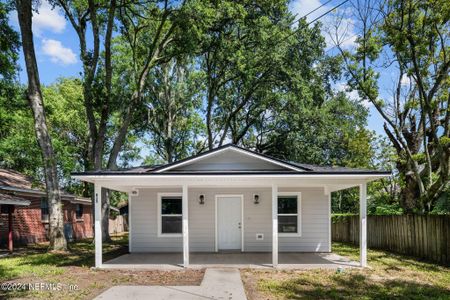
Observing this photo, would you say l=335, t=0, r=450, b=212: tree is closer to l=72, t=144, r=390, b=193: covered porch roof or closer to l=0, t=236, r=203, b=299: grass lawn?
l=72, t=144, r=390, b=193: covered porch roof

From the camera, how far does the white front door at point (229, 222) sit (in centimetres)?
1271

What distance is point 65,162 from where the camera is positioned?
75.5ft

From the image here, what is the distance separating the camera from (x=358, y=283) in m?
8.09

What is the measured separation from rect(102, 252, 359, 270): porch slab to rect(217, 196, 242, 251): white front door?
2.21 feet

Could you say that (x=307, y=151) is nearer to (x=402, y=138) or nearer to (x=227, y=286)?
(x=402, y=138)

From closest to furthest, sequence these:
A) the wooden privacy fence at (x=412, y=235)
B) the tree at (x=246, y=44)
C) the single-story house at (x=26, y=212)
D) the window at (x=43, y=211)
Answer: the wooden privacy fence at (x=412, y=235), the single-story house at (x=26, y=212), the tree at (x=246, y=44), the window at (x=43, y=211)

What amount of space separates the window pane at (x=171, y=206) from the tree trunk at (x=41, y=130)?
3.64m

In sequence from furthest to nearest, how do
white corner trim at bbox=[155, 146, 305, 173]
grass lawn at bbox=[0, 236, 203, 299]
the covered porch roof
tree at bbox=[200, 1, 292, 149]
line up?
tree at bbox=[200, 1, 292, 149]
white corner trim at bbox=[155, 146, 305, 173]
the covered porch roof
grass lawn at bbox=[0, 236, 203, 299]

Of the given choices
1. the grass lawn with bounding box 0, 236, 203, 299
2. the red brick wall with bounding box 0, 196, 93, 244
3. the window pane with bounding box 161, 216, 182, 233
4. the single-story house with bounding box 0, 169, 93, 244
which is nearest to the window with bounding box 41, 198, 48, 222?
the single-story house with bounding box 0, 169, 93, 244

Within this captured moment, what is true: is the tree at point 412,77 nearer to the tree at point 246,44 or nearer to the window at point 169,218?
the tree at point 246,44

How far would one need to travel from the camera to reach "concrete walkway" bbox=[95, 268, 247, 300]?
22.2 ft

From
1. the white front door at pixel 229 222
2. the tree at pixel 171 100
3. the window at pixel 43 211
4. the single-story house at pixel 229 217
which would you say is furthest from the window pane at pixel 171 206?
the tree at pixel 171 100

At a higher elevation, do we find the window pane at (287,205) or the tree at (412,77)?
the tree at (412,77)

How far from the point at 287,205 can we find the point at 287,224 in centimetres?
66
